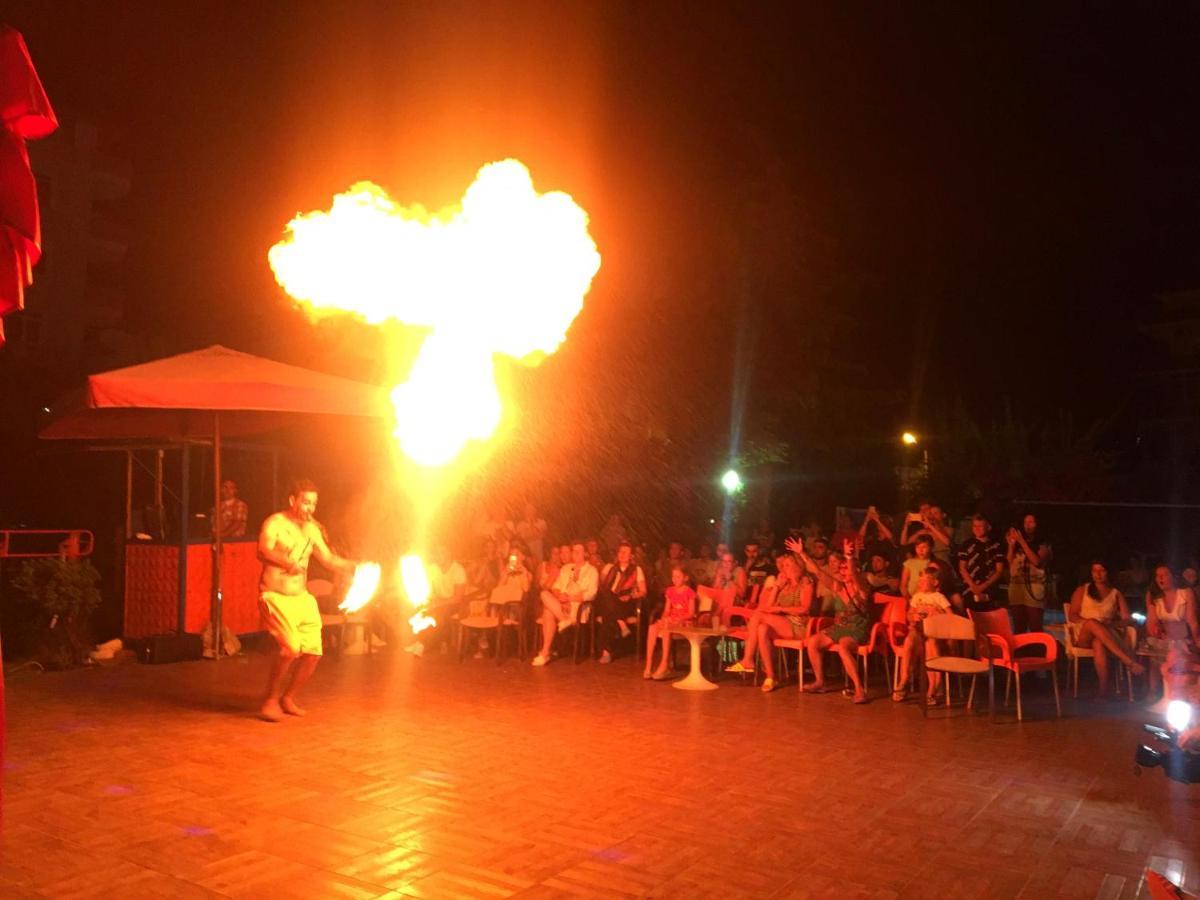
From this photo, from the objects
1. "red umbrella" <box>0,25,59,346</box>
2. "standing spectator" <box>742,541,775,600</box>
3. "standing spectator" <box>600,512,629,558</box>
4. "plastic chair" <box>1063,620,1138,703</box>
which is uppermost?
"red umbrella" <box>0,25,59,346</box>

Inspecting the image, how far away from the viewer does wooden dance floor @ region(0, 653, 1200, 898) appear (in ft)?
15.1

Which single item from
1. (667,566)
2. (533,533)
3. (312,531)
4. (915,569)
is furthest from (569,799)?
(533,533)

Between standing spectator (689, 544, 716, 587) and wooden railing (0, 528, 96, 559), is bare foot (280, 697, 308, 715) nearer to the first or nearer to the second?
wooden railing (0, 528, 96, 559)

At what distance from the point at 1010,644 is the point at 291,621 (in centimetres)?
610

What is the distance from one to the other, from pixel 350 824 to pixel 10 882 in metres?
1.55

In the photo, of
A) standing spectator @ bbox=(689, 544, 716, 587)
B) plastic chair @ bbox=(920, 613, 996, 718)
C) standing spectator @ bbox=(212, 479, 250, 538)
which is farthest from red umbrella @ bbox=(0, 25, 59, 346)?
standing spectator @ bbox=(689, 544, 716, 587)

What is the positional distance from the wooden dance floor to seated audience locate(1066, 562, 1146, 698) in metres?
0.66

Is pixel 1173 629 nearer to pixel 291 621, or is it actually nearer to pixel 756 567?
pixel 756 567

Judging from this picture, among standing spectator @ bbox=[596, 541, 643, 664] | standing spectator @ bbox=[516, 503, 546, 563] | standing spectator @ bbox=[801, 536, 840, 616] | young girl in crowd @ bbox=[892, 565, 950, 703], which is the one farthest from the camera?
standing spectator @ bbox=[516, 503, 546, 563]

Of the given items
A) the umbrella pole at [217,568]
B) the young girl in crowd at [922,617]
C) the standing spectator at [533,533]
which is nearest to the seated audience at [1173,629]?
the young girl in crowd at [922,617]

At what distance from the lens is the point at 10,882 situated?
4438 mm

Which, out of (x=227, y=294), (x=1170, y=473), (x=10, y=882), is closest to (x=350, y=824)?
(x=10, y=882)

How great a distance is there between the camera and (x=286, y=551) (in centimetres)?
795

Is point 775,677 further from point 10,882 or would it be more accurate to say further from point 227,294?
point 227,294
